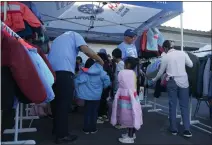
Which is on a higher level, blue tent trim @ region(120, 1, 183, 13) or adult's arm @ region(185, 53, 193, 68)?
blue tent trim @ region(120, 1, 183, 13)

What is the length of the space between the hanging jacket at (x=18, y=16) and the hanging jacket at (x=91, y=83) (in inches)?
44.4

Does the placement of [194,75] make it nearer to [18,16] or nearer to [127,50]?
[127,50]

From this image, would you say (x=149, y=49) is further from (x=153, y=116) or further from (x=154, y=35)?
(x=153, y=116)

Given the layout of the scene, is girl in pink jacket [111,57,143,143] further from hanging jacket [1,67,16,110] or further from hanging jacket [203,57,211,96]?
hanging jacket [1,67,16,110]

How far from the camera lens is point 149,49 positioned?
246 inches

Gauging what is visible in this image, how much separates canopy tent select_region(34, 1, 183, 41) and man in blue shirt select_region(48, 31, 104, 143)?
7.78ft

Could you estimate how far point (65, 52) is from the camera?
10.8ft

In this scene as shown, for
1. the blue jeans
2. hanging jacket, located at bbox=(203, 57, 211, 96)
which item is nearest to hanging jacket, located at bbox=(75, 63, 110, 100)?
the blue jeans

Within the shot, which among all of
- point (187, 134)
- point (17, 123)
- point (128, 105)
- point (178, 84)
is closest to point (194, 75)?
point (178, 84)

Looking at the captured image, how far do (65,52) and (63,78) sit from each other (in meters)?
0.37

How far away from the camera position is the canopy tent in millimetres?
5750

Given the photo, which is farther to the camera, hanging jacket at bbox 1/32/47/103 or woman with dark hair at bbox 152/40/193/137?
woman with dark hair at bbox 152/40/193/137

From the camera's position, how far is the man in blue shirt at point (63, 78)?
324 cm

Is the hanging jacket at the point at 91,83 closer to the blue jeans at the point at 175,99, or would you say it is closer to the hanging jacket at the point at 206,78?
the blue jeans at the point at 175,99
